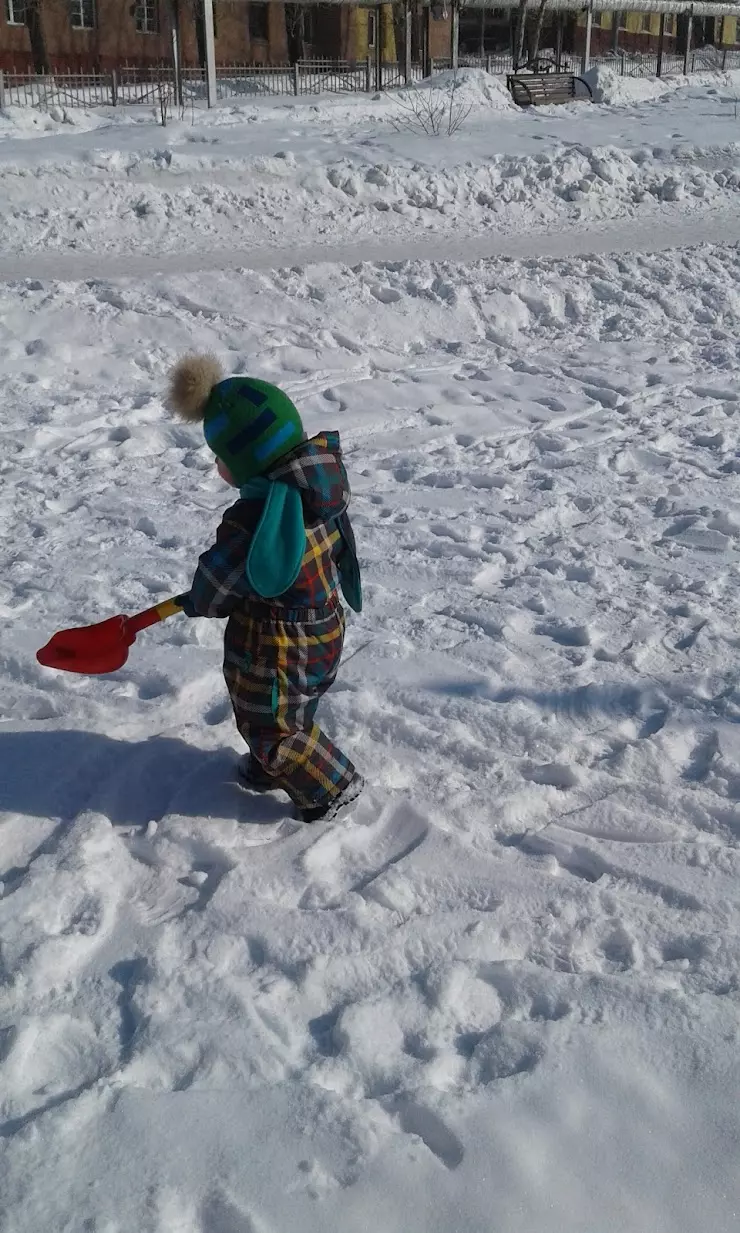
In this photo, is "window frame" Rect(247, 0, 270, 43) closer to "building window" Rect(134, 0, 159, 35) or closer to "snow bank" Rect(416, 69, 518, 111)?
"building window" Rect(134, 0, 159, 35)

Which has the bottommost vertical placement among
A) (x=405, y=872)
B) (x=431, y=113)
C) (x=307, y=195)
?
(x=405, y=872)

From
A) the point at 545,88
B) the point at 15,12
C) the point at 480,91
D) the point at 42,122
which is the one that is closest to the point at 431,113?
the point at 480,91

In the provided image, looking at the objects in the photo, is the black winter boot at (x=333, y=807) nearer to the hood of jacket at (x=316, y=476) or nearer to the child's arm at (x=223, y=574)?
the child's arm at (x=223, y=574)

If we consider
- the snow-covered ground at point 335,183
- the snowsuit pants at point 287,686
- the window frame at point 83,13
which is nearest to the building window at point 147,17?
the window frame at point 83,13

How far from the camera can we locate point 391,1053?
2164 mm

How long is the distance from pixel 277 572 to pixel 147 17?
114 feet

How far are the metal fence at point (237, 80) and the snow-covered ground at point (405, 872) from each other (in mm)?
15989

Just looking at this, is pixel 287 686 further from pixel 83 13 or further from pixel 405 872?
pixel 83 13

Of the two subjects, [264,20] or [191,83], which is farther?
[264,20]

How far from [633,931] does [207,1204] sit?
3.57 feet

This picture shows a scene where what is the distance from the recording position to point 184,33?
3281cm

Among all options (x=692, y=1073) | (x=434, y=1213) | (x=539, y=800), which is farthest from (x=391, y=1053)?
(x=539, y=800)

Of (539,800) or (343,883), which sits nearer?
(343,883)

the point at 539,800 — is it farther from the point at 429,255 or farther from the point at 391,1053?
the point at 429,255
